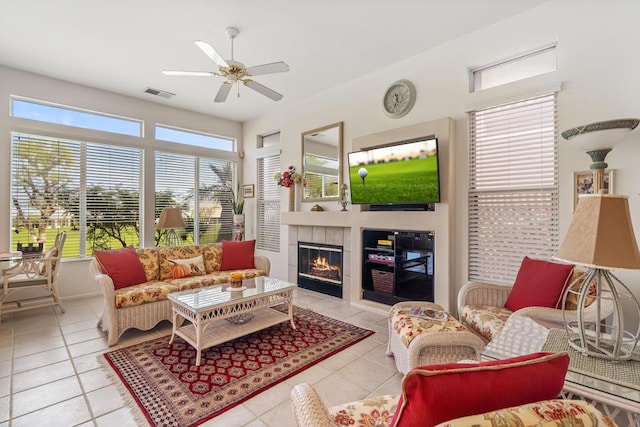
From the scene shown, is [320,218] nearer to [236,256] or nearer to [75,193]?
[236,256]

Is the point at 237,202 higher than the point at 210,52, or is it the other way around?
the point at 210,52

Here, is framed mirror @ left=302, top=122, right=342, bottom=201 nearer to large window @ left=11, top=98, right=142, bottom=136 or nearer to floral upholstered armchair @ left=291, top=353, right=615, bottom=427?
large window @ left=11, top=98, right=142, bottom=136

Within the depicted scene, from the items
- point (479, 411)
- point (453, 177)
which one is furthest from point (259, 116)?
point (479, 411)

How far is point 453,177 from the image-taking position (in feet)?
11.4

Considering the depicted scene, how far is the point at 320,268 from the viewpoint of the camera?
4.99 meters

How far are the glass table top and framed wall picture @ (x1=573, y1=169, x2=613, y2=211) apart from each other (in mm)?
2943

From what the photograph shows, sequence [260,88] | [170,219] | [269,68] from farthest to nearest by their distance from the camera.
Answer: [170,219]
[260,88]
[269,68]

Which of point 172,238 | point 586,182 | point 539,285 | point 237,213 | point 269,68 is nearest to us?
point 539,285

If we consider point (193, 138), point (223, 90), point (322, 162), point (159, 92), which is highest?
point (159, 92)

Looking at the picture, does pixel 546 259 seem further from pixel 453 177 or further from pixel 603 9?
pixel 603 9

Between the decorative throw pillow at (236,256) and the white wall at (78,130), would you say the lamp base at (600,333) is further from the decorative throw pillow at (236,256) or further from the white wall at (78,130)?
the white wall at (78,130)

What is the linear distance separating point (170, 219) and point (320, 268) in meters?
2.42

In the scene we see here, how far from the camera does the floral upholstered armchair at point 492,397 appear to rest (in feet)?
2.41

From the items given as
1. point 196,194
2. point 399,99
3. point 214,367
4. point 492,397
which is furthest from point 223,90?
point 492,397
